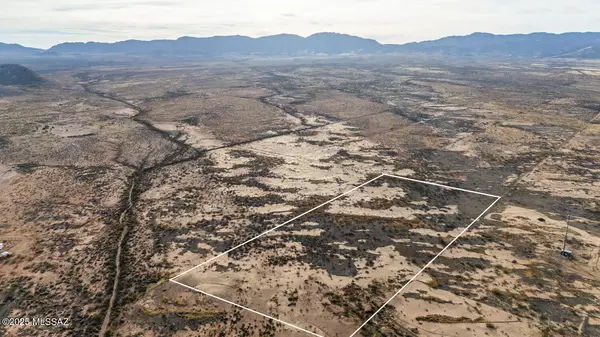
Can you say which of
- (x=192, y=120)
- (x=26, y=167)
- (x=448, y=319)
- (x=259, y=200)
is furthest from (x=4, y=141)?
(x=448, y=319)

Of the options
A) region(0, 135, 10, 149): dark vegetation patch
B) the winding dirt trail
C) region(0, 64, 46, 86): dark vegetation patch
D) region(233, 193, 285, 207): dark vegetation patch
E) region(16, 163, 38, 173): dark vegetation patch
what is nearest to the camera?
the winding dirt trail

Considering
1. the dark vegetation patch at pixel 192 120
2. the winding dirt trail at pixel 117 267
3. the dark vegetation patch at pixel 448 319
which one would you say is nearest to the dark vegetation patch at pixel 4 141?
the dark vegetation patch at pixel 192 120

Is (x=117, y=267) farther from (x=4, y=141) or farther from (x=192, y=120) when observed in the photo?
(x=192, y=120)

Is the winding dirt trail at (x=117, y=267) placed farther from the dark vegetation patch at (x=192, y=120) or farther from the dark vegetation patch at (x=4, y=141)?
the dark vegetation patch at (x=192, y=120)

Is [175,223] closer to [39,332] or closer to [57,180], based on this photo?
[39,332]

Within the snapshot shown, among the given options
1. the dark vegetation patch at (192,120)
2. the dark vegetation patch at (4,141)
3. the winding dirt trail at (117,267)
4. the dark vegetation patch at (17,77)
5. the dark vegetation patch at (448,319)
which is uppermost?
the dark vegetation patch at (17,77)

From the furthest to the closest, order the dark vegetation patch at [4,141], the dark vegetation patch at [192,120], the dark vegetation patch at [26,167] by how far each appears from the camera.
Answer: the dark vegetation patch at [192,120] → the dark vegetation patch at [4,141] → the dark vegetation patch at [26,167]

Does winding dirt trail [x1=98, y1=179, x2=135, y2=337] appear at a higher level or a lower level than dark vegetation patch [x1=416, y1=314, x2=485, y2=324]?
higher

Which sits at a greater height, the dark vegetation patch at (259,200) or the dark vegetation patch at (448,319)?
the dark vegetation patch at (259,200)

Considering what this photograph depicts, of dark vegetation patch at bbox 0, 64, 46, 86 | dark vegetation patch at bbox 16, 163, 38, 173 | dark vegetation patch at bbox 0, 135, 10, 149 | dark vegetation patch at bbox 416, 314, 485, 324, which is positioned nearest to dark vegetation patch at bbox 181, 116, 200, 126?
dark vegetation patch at bbox 16, 163, 38, 173

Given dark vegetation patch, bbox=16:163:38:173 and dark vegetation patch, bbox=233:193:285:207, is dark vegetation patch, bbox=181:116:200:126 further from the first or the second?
dark vegetation patch, bbox=233:193:285:207

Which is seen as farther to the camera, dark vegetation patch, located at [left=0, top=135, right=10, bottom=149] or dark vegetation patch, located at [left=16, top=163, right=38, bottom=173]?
dark vegetation patch, located at [left=0, top=135, right=10, bottom=149]
